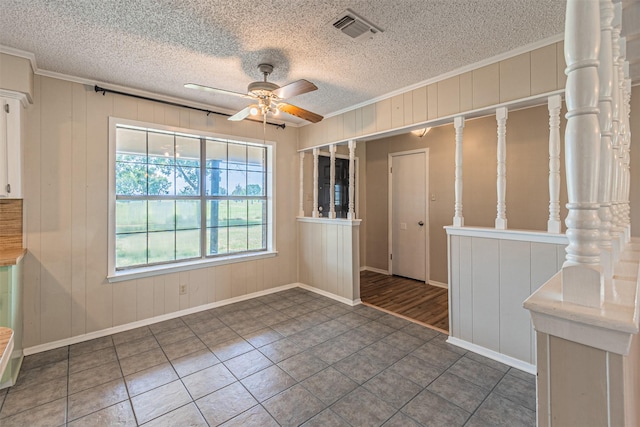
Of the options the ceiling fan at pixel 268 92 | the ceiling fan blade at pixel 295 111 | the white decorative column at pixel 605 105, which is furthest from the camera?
the ceiling fan blade at pixel 295 111

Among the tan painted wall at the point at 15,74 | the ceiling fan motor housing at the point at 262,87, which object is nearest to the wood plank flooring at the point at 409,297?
the ceiling fan motor housing at the point at 262,87

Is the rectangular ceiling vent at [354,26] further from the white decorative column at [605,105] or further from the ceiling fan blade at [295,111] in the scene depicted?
the white decorative column at [605,105]

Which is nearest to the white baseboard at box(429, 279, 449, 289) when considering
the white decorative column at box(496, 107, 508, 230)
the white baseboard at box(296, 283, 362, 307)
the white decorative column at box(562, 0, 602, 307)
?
the white baseboard at box(296, 283, 362, 307)

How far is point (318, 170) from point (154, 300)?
289 cm

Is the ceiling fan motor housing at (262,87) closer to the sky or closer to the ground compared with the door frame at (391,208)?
closer to the sky

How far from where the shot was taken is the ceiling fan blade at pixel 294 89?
2205 mm

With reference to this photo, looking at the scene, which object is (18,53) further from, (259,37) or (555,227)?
(555,227)

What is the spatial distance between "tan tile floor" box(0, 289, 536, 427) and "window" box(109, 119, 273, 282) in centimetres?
94

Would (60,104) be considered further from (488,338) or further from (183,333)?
(488,338)

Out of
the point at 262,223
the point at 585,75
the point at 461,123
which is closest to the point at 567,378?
the point at 585,75

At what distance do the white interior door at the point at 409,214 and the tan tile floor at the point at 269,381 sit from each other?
6.28ft

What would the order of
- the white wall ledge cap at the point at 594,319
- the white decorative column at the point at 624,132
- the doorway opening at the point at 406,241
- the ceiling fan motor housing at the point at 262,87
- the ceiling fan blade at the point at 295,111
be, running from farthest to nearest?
the doorway opening at the point at 406,241 < the ceiling fan blade at the point at 295,111 < the ceiling fan motor housing at the point at 262,87 < the white decorative column at the point at 624,132 < the white wall ledge cap at the point at 594,319

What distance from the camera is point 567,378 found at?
0.81 metres

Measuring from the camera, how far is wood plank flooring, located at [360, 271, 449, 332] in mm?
3348
